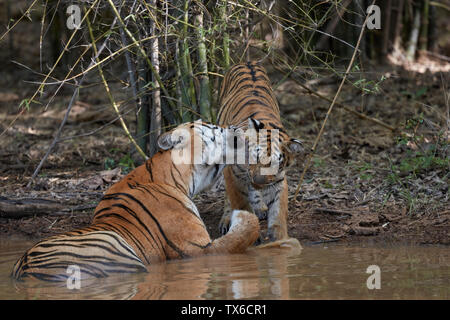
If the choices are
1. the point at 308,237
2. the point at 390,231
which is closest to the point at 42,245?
the point at 308,237

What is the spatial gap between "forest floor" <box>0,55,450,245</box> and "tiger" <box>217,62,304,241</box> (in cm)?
39

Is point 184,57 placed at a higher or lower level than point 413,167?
higher

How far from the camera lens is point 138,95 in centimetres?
655

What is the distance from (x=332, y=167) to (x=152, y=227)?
129 inches

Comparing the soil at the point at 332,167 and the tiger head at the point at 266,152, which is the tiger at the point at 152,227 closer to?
the tiger head at the point at 266,152

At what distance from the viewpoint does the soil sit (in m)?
6.01

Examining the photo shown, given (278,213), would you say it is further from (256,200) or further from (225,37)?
(225,37)

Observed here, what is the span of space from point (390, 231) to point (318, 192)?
3.99ft

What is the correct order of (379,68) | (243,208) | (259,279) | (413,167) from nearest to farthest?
1. (259,279)
2. (243,208)
3. (413,167)
4. (379,68)

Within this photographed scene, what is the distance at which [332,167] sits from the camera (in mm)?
7684

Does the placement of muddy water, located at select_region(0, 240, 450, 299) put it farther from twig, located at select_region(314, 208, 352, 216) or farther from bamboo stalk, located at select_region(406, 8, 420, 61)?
bamboo stalk, located at select_region(406, 8, 420, 61)

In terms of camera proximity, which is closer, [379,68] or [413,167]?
[413,167]

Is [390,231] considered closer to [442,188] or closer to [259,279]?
[442,188]

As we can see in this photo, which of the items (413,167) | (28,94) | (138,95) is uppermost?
(28,94)
